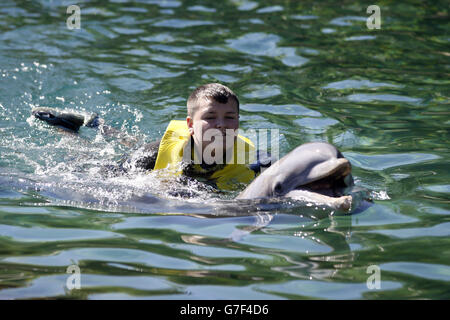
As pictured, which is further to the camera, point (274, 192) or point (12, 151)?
point (12, 151)

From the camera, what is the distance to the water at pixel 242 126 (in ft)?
12.0

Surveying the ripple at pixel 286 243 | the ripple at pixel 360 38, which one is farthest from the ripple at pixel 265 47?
the ripple at pixel 286 243

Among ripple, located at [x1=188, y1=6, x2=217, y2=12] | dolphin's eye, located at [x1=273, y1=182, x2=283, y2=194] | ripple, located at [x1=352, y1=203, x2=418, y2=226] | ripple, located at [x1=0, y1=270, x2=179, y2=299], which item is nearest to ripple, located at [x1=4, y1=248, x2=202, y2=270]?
ripple, located at [x1=0, y1=270, x2=179, y2=299]

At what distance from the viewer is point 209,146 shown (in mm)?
5695

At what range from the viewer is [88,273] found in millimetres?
3658

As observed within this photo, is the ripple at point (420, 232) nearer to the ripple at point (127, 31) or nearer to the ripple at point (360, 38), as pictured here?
the ripple at point (360, 38)

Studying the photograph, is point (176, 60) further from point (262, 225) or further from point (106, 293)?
point (106, 293)

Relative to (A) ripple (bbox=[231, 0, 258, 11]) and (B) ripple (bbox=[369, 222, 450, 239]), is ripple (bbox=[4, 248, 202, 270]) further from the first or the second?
(A) ripple (bbox=[231, 0, 258, 11])

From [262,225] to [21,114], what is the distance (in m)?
4.54

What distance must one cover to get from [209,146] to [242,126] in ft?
6.03

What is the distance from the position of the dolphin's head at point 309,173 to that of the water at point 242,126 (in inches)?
5.8

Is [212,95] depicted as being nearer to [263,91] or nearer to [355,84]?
[263,91]

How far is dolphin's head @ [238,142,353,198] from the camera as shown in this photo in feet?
13.8
